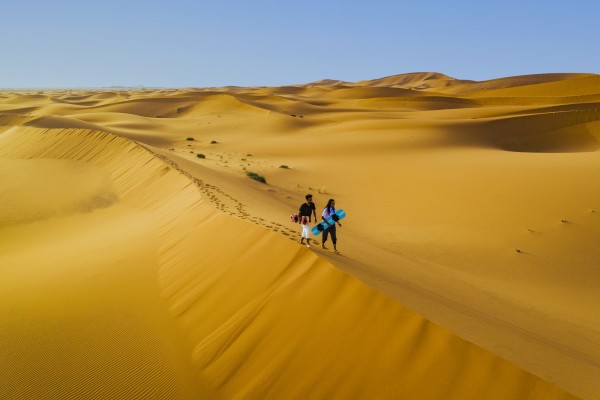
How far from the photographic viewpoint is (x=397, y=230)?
11797 mm

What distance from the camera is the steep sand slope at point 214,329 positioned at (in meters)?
3.95

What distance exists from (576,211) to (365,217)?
5480 millimetres

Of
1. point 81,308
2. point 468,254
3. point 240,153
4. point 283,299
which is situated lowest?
point 240,153

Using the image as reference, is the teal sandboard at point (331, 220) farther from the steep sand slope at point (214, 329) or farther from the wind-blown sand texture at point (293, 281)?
the steep sand slope at point (214, 329)

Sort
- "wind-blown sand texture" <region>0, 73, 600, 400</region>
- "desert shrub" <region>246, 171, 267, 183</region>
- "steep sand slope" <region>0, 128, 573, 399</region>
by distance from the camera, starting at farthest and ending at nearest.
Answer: "desert shrub" <region>246, 171, 267, 183</region>
"wind-blown sand texture" <region>0, 73, 600, 400</region>
"steep sand slope" <region>0, 128, 573, 399</region>

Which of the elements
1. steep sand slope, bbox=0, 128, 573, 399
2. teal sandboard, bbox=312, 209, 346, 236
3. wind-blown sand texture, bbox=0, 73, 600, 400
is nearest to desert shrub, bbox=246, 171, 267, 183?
wind-blown sand texture, bbox=0, 73, 600, 400

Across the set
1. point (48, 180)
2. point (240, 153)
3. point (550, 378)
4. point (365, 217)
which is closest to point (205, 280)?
point (550, 378)

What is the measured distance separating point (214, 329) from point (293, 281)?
42.4 inches

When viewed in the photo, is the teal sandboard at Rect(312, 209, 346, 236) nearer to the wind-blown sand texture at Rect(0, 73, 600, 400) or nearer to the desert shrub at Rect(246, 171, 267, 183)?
the wind-blown sand texture at Rect(0, 73, 600, 400)

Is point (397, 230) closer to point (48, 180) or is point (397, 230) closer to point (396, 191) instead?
point (396, 191)

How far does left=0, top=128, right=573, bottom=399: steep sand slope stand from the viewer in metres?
3.95

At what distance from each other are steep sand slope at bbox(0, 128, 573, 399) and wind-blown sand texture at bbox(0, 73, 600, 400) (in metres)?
0.02

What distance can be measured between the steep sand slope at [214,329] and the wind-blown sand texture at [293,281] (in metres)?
0.02

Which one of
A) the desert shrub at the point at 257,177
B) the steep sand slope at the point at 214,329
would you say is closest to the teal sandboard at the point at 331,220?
the steep sand slope at the point at 214,329
